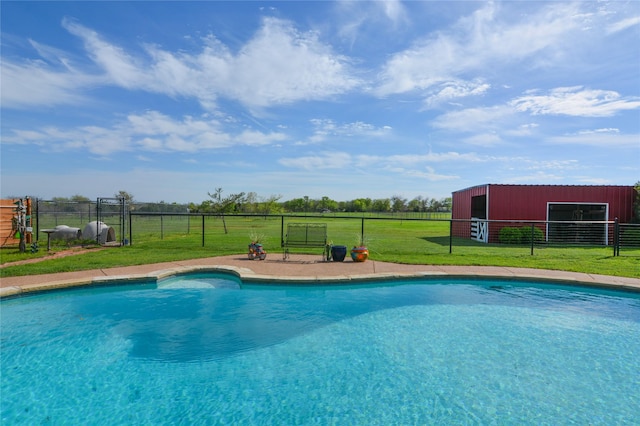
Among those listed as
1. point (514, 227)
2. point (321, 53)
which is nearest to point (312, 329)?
point (321, 53)

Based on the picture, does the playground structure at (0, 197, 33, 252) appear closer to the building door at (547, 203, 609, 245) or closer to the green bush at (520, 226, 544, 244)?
the green bush at (520, 226, 544, 244)

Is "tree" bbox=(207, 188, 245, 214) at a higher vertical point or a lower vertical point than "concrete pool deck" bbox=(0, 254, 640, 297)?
higher

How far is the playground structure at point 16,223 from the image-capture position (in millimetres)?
10664

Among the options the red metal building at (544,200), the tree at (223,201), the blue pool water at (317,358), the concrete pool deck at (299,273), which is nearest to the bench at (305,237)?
the concrete pool deck at (299,273)

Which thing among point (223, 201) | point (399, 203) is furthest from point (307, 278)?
point (399, 203)

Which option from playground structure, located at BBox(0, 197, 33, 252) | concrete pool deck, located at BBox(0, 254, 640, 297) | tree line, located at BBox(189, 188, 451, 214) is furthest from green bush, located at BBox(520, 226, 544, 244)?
playground structure, located at BBox(0, 197, 33, 252)

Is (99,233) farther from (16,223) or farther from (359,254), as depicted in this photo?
(359,254)

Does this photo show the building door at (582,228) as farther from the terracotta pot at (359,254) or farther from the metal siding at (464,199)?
the terracotta pot at (359,254)

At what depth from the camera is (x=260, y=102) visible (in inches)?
546

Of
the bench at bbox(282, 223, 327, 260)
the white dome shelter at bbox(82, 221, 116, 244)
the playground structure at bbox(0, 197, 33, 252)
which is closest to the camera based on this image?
the bench at bbox(282, 223, 327, 260)

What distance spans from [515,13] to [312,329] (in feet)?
29.1

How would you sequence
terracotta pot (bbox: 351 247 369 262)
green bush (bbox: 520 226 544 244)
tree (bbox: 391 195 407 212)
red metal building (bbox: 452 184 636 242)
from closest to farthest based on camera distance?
terracotta pot (bbox: 351 247 369 262)
green bush (bbox: 520 226 544 244)
red metal building (bbox: 452 184 636 242)
tree (bbox: 391 195 407 212)

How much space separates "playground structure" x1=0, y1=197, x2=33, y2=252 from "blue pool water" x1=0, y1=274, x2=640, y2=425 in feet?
21.0

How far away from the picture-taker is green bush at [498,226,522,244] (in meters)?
15.4
